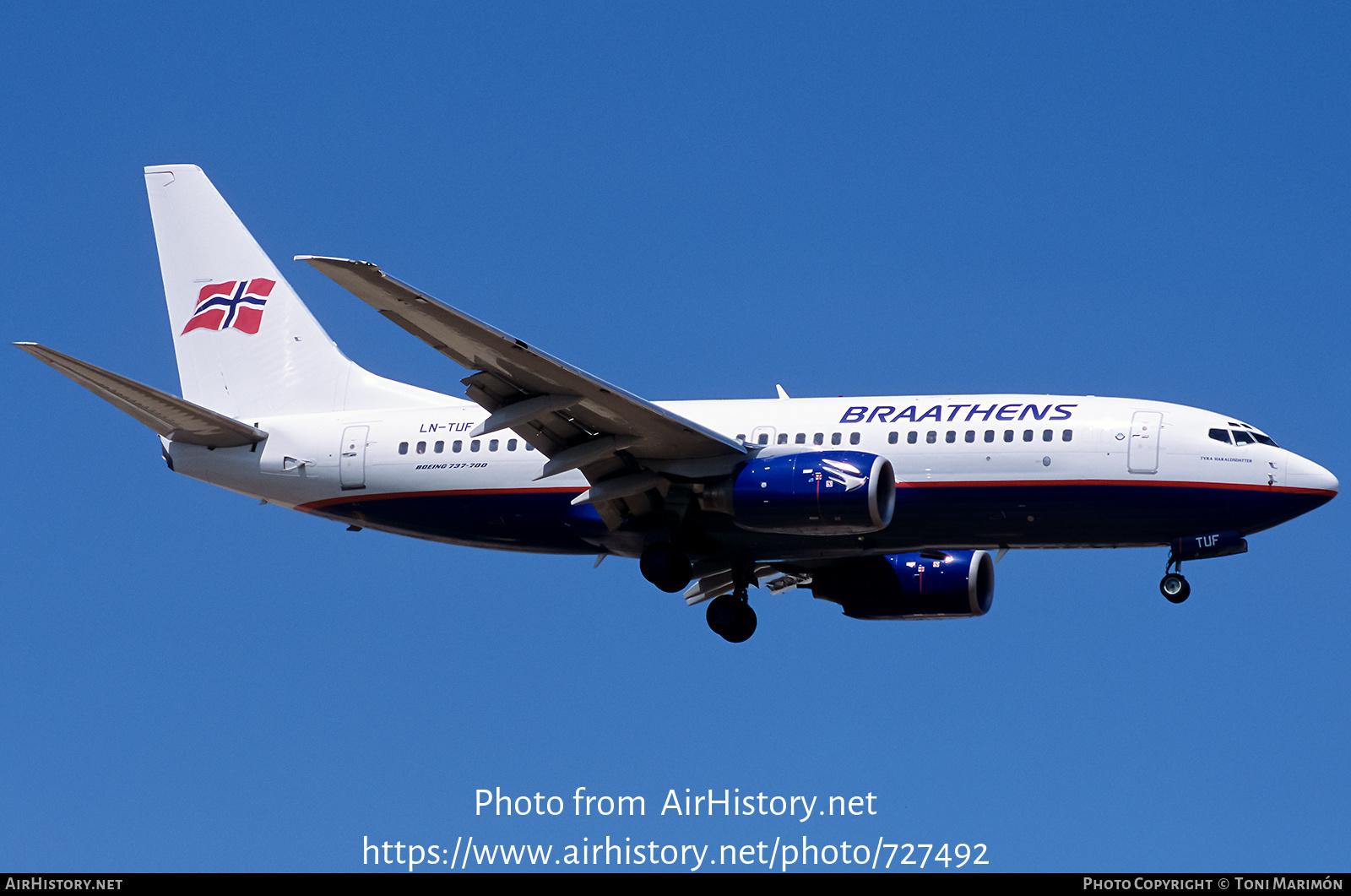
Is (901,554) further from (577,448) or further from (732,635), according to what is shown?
(577,448)

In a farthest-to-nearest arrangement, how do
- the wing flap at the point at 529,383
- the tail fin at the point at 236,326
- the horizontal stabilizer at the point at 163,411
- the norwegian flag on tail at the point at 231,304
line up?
the norwegian flag on tail at the point at 231,304 → the tail fin at the point at 236,326 → the horizontal stabilizer at the point at 163,411 → the wing flap at the point at 529,383

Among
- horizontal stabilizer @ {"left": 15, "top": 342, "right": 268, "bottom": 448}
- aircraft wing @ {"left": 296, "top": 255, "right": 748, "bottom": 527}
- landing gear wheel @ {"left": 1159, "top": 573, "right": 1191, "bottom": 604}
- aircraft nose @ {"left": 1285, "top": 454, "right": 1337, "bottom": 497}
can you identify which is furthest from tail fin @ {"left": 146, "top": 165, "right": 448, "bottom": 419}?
aircraft nose @ {"left": 1285, "top": 454, "right": 1337, "bottom": 497}

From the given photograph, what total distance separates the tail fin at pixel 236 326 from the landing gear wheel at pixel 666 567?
6.76m

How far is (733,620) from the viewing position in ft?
124

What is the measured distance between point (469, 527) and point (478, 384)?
18.4 feet

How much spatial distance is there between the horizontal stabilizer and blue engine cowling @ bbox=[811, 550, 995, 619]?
12519mm

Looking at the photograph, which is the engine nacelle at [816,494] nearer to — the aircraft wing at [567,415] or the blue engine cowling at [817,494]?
the blue engine cowling at [817,494]

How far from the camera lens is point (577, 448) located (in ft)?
114

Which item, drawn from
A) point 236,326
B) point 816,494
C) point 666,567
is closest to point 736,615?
point 666,567

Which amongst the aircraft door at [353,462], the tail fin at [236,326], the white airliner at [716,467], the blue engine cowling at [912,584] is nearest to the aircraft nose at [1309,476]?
the white airliner at [716,467]

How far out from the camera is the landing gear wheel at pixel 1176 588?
34250mm

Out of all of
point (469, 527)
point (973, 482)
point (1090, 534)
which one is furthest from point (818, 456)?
point (469, 527)

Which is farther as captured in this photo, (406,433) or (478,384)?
(406,433)
